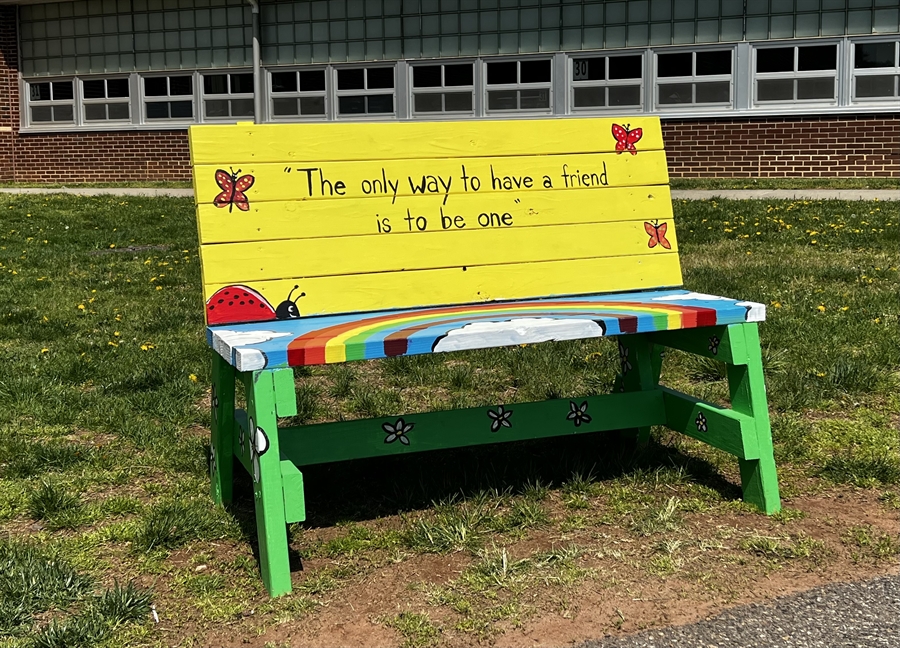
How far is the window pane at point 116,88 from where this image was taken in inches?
745

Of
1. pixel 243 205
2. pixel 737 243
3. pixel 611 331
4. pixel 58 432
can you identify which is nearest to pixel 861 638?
pixel 611 331

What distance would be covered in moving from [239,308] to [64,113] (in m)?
18.0

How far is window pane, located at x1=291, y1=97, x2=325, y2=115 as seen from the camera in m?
17.6

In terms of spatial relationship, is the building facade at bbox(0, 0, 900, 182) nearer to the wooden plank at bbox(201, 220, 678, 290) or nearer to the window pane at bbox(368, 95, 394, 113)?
the window pane at bbox(368, 95, 394, 113)

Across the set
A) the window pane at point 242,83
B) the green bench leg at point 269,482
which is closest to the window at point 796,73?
the window pane at point 242,83

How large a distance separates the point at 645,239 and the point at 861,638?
176 cm

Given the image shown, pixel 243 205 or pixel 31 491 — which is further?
pixel 31 491

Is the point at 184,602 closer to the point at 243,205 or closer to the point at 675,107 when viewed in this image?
the point at 243,205

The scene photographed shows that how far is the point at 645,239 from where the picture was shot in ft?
12.6

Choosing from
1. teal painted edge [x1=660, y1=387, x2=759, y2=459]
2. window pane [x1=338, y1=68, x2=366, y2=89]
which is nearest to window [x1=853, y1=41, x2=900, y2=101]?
window pane [x1=338, y1=68, x2=366, y2=89]

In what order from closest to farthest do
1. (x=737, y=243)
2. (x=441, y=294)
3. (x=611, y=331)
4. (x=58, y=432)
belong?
1. (x=611, y=331)
2. (x=441, y=294)
3. (x=58, y=432)
4. (x=737, y=243)

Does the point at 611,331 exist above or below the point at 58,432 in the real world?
above

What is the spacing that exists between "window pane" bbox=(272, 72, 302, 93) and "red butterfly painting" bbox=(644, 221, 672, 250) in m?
14.8

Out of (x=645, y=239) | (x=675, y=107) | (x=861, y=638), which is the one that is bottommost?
(x=861, y=638)
